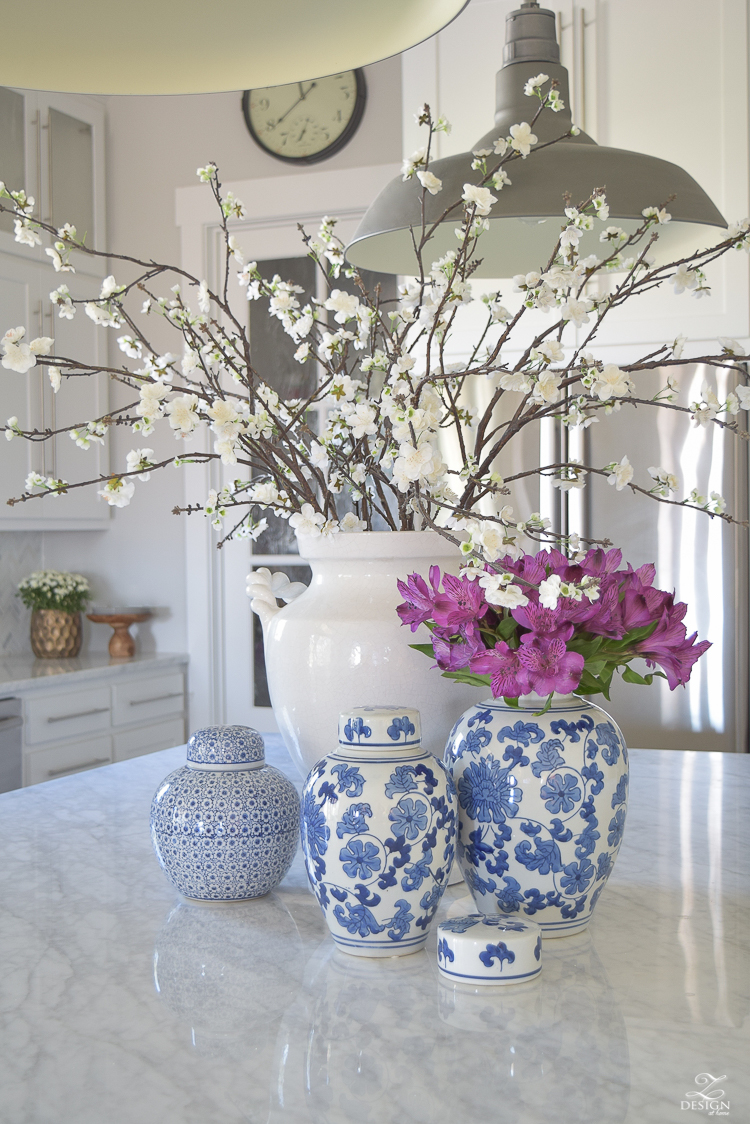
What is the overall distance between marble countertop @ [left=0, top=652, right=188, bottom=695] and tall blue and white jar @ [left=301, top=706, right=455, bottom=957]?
2.21 metres

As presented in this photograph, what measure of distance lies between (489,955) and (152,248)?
336 centimetres

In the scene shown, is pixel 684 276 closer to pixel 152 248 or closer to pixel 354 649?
pixel 354 649

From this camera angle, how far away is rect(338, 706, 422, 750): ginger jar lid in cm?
77

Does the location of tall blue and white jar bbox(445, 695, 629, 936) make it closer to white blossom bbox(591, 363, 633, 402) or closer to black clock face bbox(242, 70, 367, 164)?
white blossom bbox(591, 363, 633, 402)

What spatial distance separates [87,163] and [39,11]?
2.97 meters

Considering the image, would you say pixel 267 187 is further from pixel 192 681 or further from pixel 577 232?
pixel 577 232

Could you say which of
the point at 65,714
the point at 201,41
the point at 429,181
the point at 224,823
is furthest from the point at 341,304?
the point at 65,714

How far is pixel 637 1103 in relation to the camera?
555 mm

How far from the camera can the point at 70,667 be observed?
3135 mm

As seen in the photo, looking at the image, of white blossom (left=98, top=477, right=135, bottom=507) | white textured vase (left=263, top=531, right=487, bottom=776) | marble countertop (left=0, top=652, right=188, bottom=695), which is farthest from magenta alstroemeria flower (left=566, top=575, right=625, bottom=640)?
marble countertop (left=0, top=652, right=188, bottom=695)

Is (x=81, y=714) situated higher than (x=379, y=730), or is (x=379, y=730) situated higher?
(x=379, y=730)

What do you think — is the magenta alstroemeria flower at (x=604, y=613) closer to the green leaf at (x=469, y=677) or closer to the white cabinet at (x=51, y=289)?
the green leaf at (x=469, y=677)

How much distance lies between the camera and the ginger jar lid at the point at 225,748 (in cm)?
89

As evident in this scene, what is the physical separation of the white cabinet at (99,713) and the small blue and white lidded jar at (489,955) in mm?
2293
